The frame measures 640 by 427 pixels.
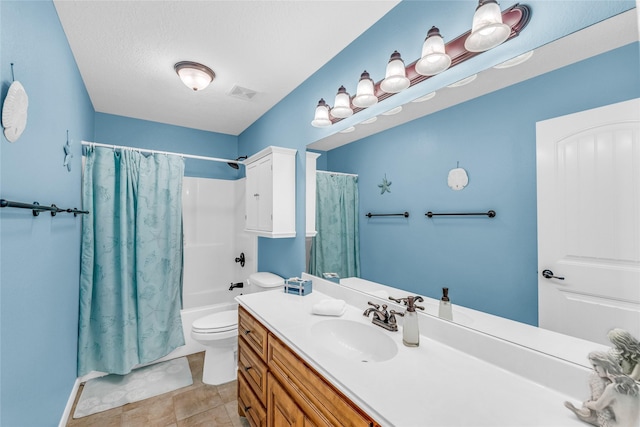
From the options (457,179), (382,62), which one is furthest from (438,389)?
(382,62)

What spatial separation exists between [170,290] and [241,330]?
128 cm

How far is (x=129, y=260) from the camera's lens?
96.7 inches

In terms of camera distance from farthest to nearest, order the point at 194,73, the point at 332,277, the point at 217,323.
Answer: the point at 217,323 → the point at 194,73 → the point at 332,277

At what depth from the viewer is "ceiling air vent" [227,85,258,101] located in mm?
2279

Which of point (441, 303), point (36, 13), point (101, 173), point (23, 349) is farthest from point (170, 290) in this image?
point (441, 303)

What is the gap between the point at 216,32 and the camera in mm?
1619

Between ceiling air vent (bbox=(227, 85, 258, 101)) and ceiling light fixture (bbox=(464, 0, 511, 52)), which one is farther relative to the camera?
ceiling air vent (bbox=(227, 85, 258, 101))

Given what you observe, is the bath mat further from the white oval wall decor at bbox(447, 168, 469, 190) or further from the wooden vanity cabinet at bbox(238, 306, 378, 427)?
the white oval wall decor at bbox(447, 168, 469, 190)

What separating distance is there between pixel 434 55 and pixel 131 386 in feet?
10.00

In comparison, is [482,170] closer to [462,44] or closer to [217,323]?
[462,44]

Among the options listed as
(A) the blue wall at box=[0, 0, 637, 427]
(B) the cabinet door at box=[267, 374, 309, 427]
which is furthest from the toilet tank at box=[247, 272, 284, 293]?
(B) the cabinet door at box=[267, 374, 309, 427]

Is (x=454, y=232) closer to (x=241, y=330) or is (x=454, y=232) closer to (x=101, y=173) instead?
(x=241, y=330)

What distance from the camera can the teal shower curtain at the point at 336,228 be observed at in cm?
163

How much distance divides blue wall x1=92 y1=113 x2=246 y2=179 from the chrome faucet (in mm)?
2605
